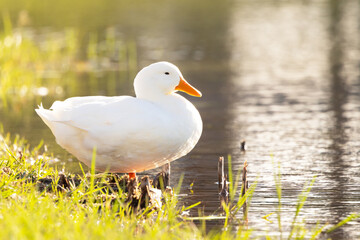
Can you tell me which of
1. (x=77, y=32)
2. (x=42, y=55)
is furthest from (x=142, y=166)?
(x=77, y=32)

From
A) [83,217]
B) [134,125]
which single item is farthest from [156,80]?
[83,217]

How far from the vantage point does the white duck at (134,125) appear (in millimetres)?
7031

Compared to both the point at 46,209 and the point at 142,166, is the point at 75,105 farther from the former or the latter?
the point at 46,209

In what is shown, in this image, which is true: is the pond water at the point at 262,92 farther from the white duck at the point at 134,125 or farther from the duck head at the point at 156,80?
the duck head at the point at 156,80

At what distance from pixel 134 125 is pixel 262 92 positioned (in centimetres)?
860

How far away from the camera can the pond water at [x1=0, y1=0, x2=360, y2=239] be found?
26.5ft

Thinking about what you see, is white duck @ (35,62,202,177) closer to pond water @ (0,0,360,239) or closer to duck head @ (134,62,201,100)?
duck head @ (134,62,201,100)

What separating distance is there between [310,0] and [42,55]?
858 inches

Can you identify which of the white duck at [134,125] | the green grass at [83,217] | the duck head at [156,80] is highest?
the duck head at [156,80]

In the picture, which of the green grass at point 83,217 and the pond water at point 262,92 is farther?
the pond water at point 262,92

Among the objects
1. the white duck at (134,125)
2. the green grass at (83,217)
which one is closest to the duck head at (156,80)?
the white duck at (134,125)

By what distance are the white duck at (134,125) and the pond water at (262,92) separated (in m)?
0.80

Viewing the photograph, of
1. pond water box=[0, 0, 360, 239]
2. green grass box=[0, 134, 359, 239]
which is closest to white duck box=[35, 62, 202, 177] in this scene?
green grass box=[0, 134, 359, 239]

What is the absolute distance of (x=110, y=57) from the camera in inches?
818
